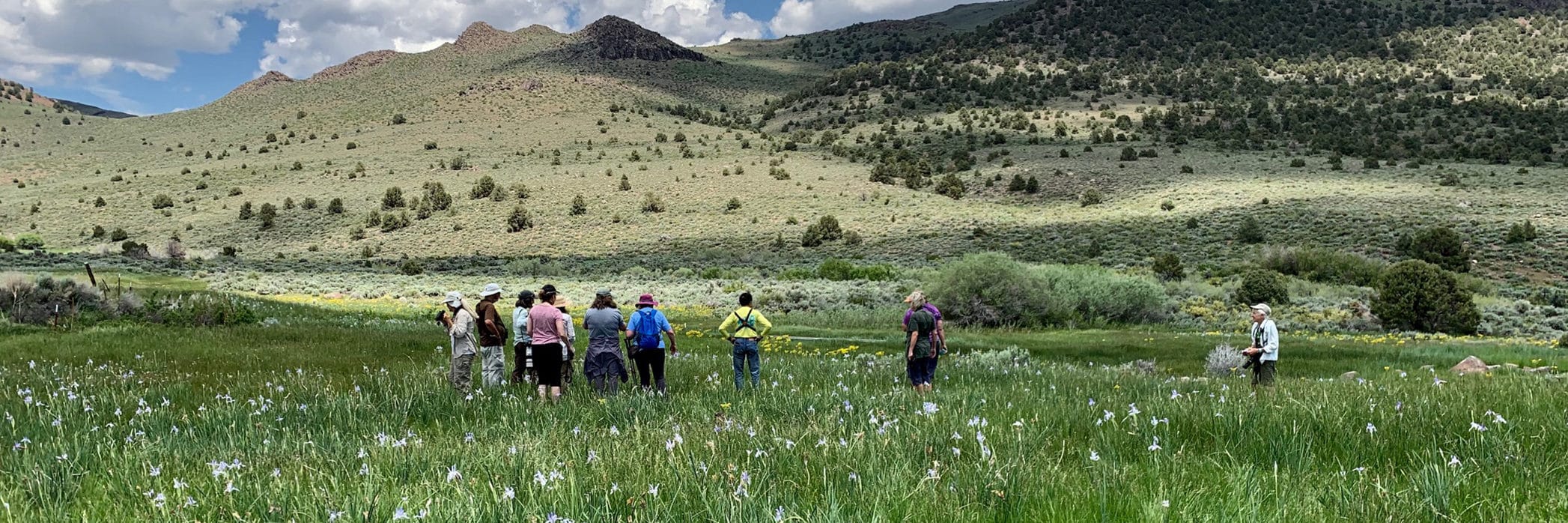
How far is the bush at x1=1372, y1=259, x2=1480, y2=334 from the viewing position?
24.4 meters

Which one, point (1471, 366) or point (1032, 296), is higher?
point (1471, 366)

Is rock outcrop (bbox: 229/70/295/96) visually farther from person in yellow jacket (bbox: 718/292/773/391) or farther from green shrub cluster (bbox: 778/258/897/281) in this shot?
person in yellow jacket (bbox: 718/292/773/391)

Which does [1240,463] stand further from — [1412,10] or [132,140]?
[1412,10]

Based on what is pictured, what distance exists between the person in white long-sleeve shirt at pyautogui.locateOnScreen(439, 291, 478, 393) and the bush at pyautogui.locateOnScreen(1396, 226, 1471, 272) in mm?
42197

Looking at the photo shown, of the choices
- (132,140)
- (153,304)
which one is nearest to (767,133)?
(132,140)

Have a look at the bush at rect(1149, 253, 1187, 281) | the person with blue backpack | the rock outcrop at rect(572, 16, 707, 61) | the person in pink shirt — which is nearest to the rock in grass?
the person with blue backpack

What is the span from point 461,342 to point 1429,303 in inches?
1058

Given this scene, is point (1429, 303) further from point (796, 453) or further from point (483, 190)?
point (483, 190)

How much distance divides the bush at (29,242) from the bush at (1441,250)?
79.3 m

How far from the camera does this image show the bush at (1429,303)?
24.4 m

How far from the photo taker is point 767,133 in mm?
102438

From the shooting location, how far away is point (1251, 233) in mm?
45875

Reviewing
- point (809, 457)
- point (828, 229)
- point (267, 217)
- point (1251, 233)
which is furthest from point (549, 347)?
point (267, 217)

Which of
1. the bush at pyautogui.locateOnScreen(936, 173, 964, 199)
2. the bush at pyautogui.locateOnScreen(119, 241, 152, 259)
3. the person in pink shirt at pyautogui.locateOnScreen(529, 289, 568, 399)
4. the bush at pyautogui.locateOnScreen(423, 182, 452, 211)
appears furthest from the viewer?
the bush at pyautogui.locateOnScreen(936, 173, 964, 199)
